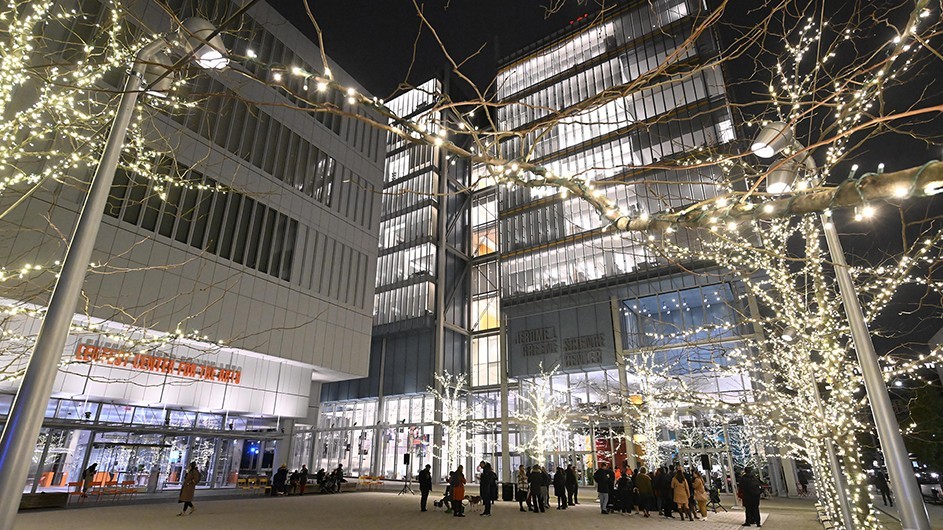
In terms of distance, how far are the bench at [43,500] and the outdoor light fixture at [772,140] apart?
17.0 metres

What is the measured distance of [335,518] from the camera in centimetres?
1162

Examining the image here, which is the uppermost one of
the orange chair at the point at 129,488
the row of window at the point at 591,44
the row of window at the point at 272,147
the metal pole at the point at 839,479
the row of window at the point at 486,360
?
the row of window at the point at 591,44

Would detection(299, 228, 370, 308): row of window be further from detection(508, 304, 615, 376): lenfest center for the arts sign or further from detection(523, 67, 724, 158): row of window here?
detection(523, 67, 724, 158): row of window

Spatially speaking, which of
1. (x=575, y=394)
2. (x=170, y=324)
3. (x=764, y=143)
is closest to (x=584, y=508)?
(x=575, y=394)

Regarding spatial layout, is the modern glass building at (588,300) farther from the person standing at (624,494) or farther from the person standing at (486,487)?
the person standing at (486,487)

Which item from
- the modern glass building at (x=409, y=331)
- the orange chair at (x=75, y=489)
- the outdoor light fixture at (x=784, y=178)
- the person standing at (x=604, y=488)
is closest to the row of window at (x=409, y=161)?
the modern glass building at (x=409, y=331)

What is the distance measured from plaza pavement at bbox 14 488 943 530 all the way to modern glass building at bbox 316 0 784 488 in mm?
7058

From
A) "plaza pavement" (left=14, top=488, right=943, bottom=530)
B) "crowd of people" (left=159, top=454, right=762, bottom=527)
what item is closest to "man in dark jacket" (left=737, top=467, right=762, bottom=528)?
"crowd of people" (left=159, top=454, right=762, bottom=527)

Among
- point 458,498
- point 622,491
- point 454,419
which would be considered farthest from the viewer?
point 454,419

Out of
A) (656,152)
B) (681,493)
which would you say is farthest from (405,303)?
(681,493)

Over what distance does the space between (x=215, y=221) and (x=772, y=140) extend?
19.9 m

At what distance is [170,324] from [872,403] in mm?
19062

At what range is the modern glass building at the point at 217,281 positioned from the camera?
49.4 ft

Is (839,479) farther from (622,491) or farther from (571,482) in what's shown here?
(571,482)
